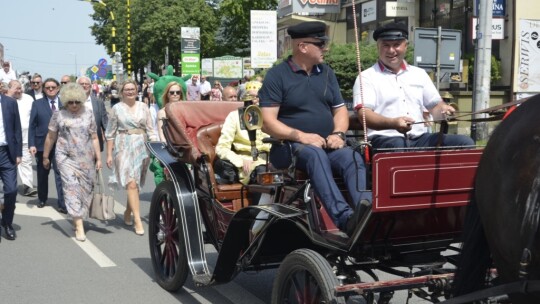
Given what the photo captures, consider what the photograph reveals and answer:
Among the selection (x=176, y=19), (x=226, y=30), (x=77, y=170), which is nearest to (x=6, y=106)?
(x=77, y=170)

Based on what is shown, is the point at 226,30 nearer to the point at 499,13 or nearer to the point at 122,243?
the point at 499,13

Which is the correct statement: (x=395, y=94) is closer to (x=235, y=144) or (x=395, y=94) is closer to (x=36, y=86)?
(x=235, y=144)

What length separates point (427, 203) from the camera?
12.5 ft

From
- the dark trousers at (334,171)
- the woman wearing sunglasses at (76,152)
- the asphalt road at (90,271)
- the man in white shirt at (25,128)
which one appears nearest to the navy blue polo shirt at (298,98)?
the dark trousers at (334,171)

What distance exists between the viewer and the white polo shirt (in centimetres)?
481

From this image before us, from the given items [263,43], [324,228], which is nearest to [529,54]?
[263,43]

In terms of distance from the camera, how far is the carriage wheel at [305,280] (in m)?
3.70

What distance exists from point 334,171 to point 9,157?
505 cm

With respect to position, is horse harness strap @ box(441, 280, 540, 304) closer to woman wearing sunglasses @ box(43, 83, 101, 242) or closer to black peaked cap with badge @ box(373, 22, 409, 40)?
black peaked cap with badge @ box(373, 22, 409, 40)

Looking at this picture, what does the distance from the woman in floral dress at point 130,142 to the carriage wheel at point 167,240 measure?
7.62 feet

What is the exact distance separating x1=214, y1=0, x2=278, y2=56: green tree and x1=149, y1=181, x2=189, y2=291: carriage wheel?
3899 cm

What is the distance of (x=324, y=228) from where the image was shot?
4.12 metres

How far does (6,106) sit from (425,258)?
574 centimetres

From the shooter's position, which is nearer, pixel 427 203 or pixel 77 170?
pixel 427 203
